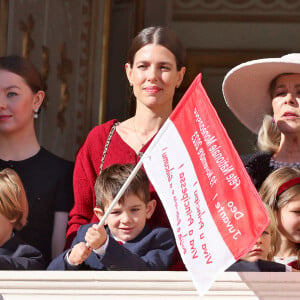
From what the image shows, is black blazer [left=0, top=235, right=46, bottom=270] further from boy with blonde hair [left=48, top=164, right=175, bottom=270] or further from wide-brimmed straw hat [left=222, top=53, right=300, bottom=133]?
wide-brimmed straw hat [left=222, top=53, right=300, bottom=133]

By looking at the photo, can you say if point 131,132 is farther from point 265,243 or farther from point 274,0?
point 274,0

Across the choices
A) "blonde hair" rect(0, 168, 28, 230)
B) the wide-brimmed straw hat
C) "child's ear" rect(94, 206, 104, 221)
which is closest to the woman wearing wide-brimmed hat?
the wide-brimmed straw hat

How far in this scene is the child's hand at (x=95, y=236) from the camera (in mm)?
4473

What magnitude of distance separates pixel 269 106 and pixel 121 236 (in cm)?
90

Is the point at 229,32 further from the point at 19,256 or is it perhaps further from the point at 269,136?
the point at 19,256

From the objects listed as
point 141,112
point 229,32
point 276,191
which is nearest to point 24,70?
point 141,112

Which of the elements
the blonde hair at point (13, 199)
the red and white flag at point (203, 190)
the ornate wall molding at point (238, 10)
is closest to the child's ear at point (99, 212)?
the blonde hair at point (13, 199)

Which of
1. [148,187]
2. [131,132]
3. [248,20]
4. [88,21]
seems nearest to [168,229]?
[148,187]

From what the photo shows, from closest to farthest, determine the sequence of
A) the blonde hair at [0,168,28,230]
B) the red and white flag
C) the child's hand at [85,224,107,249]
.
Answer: the red and white flag < the child's hand at [85,224,107,249] < the blonde hair at [0,168,28,230]

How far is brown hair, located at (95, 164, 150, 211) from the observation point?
481cm

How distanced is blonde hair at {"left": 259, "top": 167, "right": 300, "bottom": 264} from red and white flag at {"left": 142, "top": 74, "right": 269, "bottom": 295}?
1.63ft

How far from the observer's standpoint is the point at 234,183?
4355 mm

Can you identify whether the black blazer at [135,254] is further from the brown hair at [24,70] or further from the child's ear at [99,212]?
the brown hair at [24,70]

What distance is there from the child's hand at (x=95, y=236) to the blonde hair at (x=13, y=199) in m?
0.48
